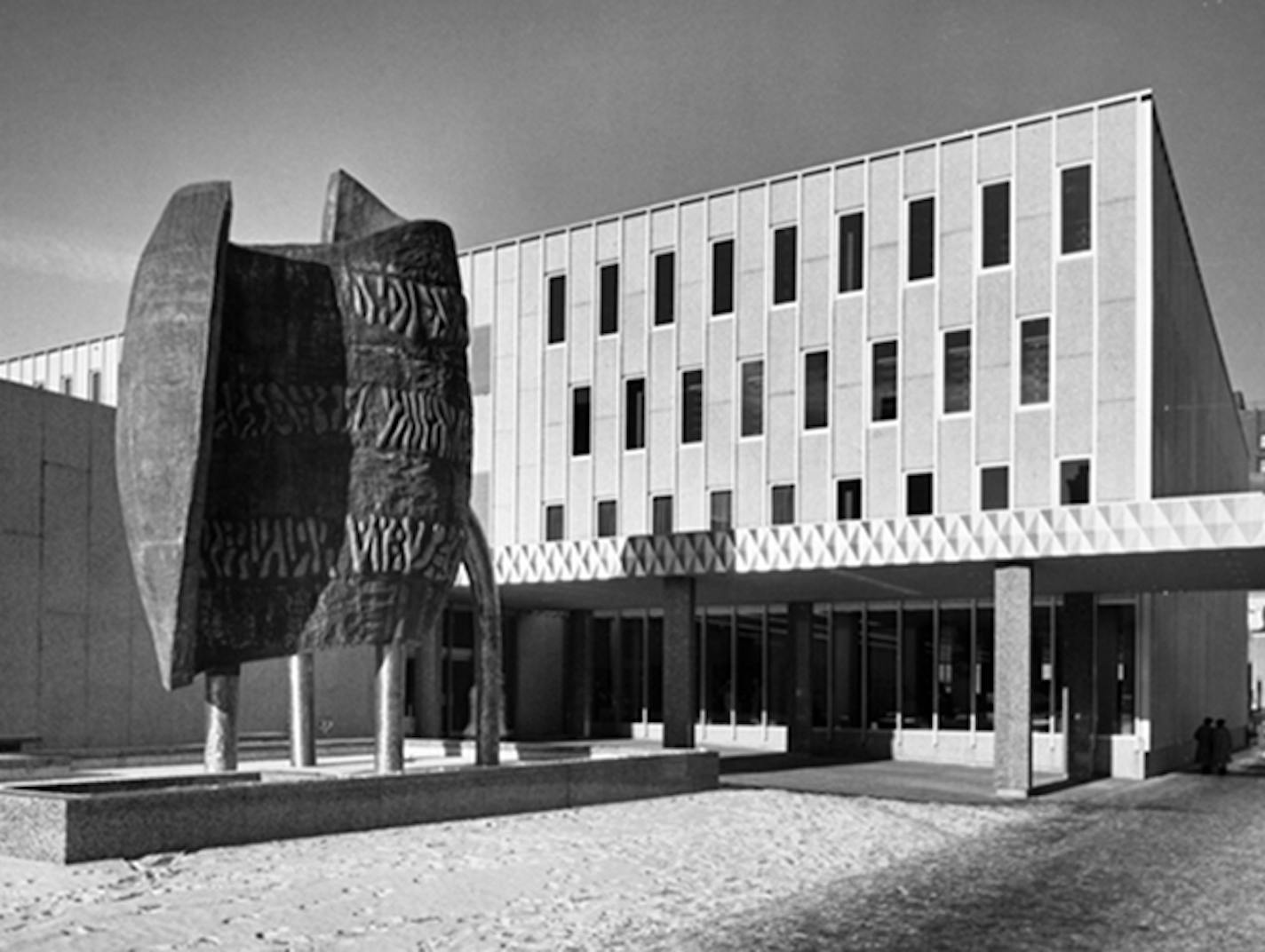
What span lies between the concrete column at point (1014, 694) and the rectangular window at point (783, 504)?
888 centimetres

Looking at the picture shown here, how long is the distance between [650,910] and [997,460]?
1964cm

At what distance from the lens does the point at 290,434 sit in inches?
659

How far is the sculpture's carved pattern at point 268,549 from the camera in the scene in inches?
637


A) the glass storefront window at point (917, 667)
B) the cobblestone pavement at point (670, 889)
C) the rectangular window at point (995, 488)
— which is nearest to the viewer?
the cobblestone pavement at point (670, 889)

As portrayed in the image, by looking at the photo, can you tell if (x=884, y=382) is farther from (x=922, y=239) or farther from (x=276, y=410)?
(x=276, y=410)

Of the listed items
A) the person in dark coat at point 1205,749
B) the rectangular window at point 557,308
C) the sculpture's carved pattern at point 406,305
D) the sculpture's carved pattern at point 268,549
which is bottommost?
the person in dark coat at point 1205,749

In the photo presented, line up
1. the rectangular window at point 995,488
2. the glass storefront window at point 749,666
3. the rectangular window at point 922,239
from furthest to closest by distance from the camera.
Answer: the glass storefront window at point 749,666, the rectangular window at point 922,239, the rectangular window at point 995,488

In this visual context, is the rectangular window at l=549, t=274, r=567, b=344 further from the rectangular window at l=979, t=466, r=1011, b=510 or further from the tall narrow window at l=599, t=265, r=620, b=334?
the rectangular window at l=979, t=466, r=1011, b=510

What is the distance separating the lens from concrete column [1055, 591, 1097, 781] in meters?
31.0

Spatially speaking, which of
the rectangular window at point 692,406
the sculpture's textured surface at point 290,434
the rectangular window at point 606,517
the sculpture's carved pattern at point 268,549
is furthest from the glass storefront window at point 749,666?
the sculpture's carved pattern at point 268,549

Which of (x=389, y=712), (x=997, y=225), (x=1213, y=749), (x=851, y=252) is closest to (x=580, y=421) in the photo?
(x=851, y=252)

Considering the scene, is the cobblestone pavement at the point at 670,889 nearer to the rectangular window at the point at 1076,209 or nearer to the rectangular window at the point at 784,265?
the rectangular window at the point at 1076,209

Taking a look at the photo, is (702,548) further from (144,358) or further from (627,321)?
(144,358)

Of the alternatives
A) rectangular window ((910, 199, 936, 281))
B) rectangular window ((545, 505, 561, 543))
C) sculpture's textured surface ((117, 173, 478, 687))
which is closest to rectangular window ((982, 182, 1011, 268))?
rectangular window ((910, 199, 936, 281))
